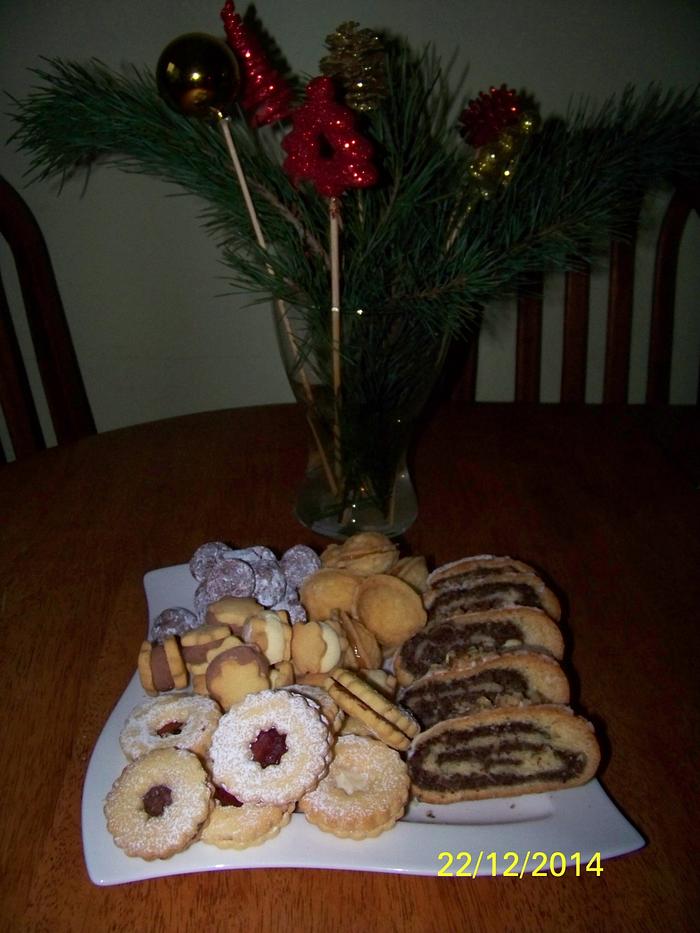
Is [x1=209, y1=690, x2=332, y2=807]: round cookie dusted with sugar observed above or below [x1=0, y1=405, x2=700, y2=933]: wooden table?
above

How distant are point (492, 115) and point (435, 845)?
77 cm

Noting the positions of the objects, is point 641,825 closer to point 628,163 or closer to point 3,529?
point 628,163

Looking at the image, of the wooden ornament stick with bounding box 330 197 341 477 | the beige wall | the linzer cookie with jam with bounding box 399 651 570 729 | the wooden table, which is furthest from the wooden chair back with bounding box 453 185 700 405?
the linzer cookie with jam with bounding box 399 651 570 729

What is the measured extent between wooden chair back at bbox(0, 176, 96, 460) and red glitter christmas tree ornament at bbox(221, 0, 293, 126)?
0.67 meters

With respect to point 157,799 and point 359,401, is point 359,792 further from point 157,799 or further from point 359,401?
point 359,401

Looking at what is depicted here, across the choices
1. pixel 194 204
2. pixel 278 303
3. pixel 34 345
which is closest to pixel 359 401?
pixel 278 303

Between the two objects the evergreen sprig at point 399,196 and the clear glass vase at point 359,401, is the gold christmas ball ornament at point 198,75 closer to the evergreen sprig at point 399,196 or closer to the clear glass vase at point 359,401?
the evergreen sprig at point 399,196

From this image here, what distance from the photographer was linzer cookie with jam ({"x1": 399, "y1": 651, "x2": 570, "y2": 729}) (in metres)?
0.72

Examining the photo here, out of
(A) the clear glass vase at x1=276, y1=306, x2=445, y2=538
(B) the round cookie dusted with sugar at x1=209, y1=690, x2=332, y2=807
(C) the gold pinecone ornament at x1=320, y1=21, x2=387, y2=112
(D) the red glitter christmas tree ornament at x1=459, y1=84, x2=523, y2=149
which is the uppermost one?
(C) the gold pinecone ornament at x1=320, y1=21, x2=387, y2=112

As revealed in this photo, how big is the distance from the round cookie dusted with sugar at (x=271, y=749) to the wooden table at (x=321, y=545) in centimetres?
8

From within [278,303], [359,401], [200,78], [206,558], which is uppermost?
[200,78]

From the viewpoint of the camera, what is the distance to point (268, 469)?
129 centimetres

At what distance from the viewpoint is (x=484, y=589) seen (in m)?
0.84
